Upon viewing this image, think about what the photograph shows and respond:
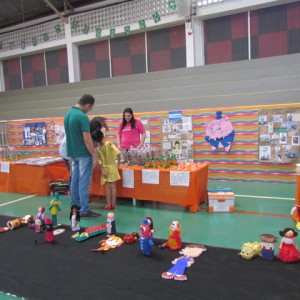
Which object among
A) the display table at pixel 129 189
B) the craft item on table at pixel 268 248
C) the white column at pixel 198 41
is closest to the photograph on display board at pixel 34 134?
the display table at pixel 129 189

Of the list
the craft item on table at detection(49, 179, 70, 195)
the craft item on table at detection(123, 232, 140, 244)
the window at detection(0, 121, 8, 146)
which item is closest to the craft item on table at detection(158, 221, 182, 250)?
the craft item on table at detection(123, 232, 140, 244)

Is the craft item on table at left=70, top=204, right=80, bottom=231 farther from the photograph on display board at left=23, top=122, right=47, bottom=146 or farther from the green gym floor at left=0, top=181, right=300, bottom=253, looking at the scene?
the photograph on display board at left=23, top=122, right=47, bottom=146

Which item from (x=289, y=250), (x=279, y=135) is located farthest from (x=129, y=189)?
(x=279, y=135)

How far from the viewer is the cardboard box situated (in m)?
3.84

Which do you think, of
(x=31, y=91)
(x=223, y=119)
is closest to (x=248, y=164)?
(x=223, y=119)

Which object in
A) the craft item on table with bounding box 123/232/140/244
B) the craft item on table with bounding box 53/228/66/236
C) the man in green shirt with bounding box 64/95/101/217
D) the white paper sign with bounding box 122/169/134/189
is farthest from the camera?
the white paper sign with bounding box 122/169/134/189

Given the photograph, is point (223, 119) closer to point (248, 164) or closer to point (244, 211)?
point (248, 164)

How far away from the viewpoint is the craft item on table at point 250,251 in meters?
2.47

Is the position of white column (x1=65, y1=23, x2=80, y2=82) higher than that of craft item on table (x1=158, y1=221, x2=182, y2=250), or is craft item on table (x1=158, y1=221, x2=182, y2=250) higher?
white column (x1=65, y1=23, x2=80, y2=82)

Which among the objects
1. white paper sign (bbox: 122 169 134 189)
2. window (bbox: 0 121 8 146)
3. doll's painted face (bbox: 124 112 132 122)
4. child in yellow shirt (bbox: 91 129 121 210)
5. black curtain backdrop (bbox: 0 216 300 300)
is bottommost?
black curtain backdrop (bbox: 0 216 300 300)

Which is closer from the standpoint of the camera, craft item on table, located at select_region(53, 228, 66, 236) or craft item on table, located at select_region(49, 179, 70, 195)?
craft item on table, located at select_region(53, 228, 66, 236)

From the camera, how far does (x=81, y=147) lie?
12.3 ft

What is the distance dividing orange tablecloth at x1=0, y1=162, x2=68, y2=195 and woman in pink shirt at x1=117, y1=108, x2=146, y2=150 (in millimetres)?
1163

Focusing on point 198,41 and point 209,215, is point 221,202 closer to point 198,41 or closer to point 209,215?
point 209,215
